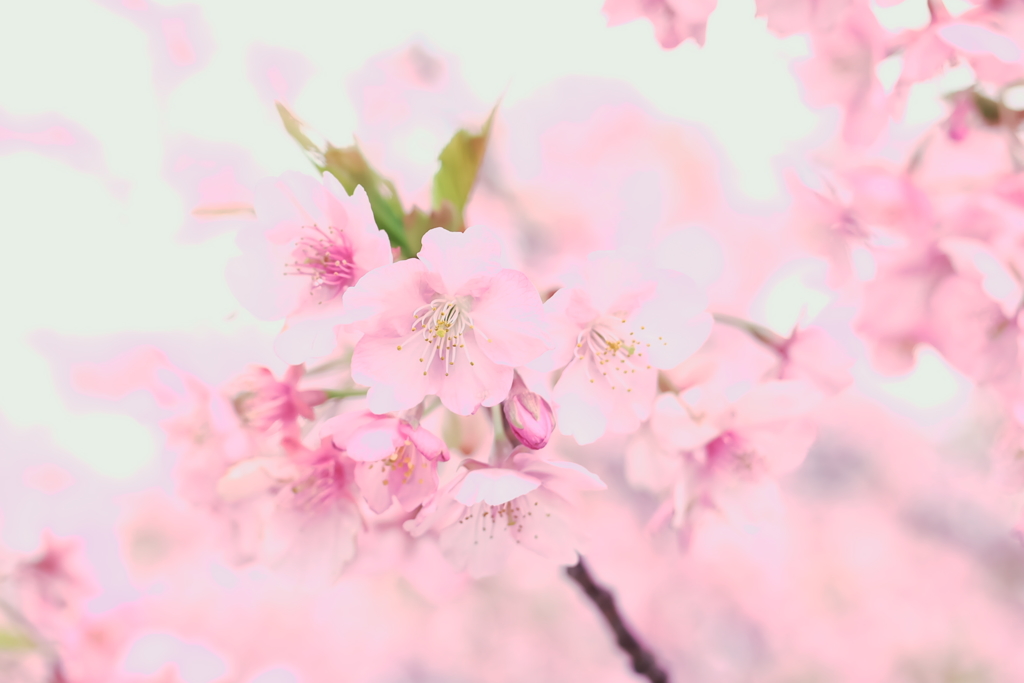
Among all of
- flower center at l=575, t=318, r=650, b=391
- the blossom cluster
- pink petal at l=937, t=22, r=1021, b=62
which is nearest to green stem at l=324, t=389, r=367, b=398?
the blossom cluster

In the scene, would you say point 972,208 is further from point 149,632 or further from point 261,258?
point 149,632

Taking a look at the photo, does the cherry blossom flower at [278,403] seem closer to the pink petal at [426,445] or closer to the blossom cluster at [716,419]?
the blossom cluster at [716,419]

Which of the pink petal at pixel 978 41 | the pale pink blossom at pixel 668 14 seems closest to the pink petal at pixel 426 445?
the pale pink blossom at pixel 668 14

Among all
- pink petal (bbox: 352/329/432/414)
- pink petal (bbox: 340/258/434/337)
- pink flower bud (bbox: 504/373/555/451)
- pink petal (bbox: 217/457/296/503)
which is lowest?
pink petal (bbox: 217/457/296/503)

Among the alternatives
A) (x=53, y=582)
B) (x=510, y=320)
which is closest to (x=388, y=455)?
(x=510, y=320)

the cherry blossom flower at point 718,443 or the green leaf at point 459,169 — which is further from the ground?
the green leaf at point 459,169

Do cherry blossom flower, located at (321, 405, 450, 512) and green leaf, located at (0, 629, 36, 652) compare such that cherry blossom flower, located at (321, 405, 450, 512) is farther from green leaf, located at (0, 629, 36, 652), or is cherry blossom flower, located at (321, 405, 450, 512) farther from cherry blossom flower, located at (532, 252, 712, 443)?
green leaf, located at (0, 629, 36, 652)
